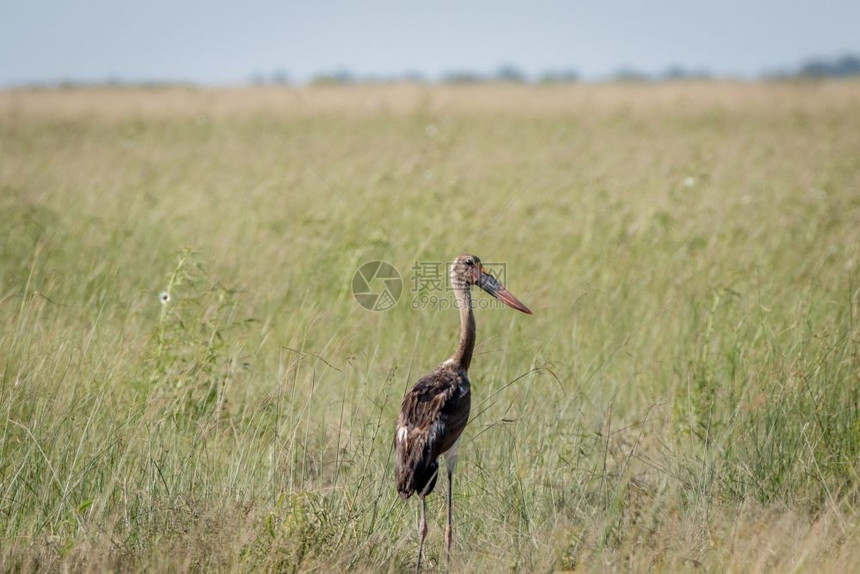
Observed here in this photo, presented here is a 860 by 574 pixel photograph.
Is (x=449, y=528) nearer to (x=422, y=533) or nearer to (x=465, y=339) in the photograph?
(x=422, y=533)

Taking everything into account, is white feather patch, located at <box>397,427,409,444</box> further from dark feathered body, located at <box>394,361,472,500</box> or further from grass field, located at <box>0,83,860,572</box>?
grass field, located at <box>0,83,860,572</box>

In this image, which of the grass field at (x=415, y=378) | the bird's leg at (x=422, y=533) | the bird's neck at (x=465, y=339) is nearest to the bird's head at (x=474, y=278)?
the bird's neck at (x=465, y=339)

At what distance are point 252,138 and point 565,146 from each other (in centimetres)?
708

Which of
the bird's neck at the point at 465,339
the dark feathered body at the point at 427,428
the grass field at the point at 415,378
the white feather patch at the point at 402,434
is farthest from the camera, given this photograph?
the bird's neck at the point at 465,339

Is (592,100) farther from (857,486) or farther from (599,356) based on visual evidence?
(857,486)

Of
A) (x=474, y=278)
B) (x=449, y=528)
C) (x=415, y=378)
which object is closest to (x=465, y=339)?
(x=474, y=278)

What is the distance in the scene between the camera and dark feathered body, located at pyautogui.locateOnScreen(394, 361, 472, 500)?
3850 millimetres

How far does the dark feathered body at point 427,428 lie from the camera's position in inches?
152

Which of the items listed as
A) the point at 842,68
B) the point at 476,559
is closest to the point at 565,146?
the point at 476,559

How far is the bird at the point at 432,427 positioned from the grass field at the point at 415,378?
0.69 ft

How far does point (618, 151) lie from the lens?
15844 mm

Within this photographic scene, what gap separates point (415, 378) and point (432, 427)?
167cm

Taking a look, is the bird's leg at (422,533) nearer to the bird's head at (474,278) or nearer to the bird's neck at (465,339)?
the bird's neck at (465,339)

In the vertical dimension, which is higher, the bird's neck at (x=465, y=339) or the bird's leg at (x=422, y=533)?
the bird's neck at (x=465, y=339)
